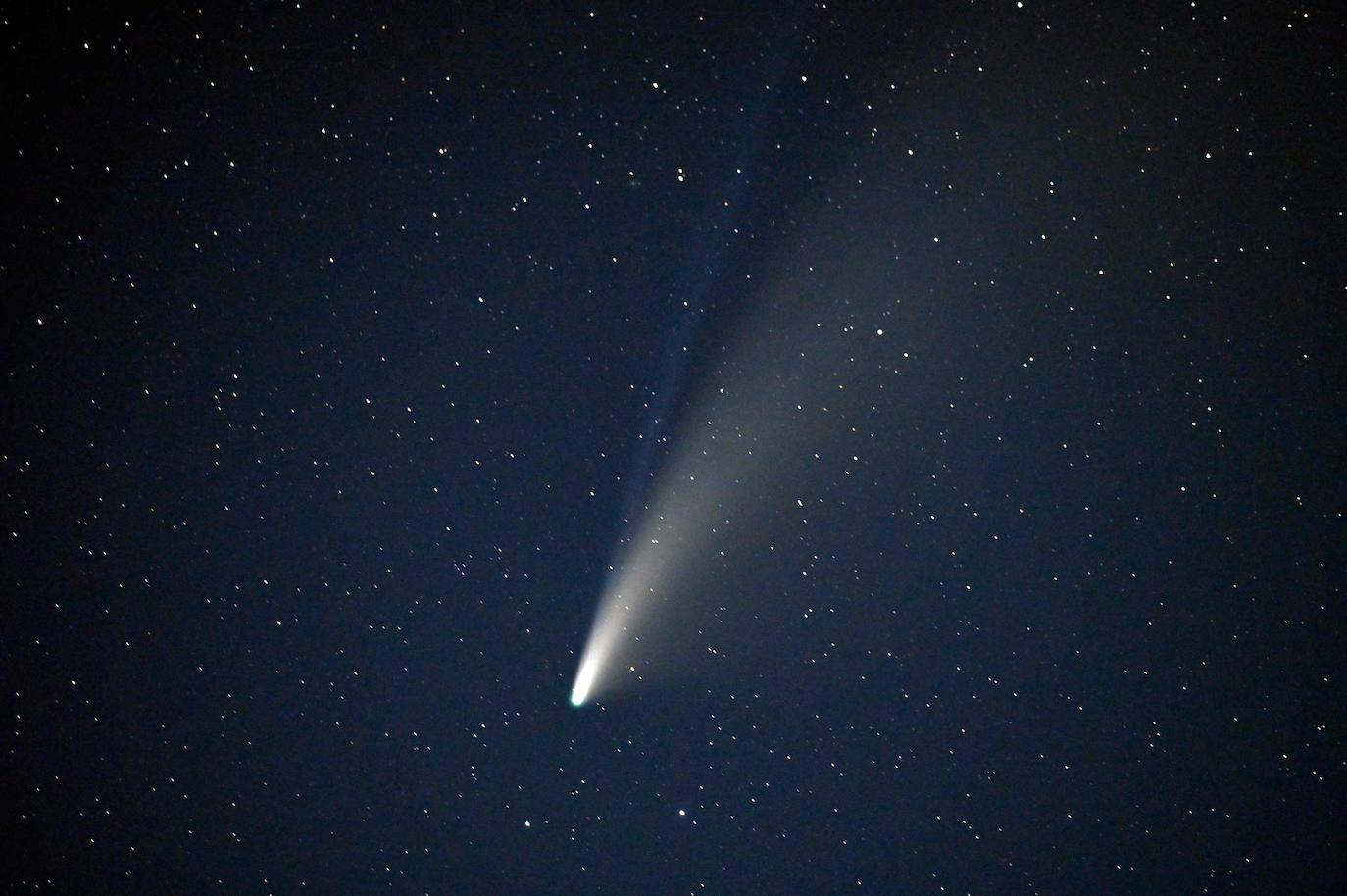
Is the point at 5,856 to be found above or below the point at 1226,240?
above

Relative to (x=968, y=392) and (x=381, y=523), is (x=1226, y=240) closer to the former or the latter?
(x=968, y=392)

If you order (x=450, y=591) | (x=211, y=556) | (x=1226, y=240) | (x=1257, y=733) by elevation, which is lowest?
(x=1257, y=733)

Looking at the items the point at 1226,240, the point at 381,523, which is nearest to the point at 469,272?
the point at 381,523

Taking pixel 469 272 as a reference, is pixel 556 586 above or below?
below

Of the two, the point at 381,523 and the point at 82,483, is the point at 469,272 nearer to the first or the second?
the point at 381,523

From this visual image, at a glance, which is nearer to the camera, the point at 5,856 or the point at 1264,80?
the point at 1264,80

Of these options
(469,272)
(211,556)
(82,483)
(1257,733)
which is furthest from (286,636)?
(1257,733)
